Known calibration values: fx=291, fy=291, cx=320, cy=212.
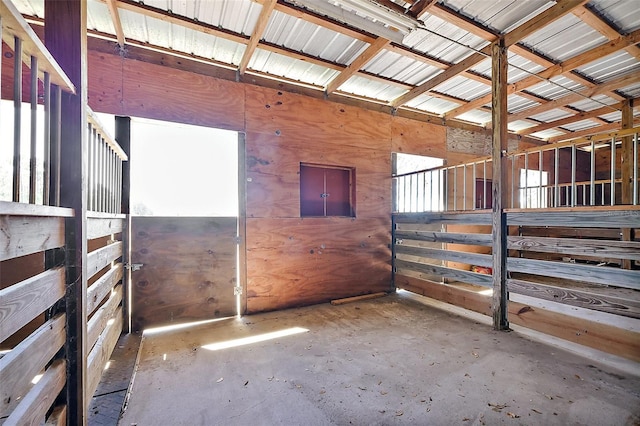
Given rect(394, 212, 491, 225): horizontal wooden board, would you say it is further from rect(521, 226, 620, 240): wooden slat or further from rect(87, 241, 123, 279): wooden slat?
rect(87, 241, 123, 279): wooden slat

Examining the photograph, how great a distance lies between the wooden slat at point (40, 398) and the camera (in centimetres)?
92

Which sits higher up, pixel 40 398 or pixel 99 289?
pixel 99 289

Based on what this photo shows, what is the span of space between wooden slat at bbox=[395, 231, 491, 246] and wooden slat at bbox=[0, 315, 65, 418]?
3387mm

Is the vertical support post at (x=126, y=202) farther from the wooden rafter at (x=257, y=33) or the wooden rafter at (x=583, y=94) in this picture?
the wooden rafter at (x=583, y=94)

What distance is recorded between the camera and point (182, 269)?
10.2ft

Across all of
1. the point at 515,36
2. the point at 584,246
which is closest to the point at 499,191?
the point at 584,246

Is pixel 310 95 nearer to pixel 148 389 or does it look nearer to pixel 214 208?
pixel 214 208

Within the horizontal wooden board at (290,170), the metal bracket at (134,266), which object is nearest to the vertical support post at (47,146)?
the metal bracket at (134,266)

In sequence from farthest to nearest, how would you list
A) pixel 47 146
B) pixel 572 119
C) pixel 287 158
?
pixel 572 119, pixel 287 158, pixel 47 146

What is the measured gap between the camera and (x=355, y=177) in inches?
161

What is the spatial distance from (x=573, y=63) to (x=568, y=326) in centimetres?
279

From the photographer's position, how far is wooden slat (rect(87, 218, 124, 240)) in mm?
1682

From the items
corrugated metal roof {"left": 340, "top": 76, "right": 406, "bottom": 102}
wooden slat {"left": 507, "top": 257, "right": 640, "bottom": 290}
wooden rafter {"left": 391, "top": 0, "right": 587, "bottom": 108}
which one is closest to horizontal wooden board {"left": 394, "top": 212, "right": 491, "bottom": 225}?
wooden slat {"left": 507, "top": 257, "right": 640, "bottom": 290}

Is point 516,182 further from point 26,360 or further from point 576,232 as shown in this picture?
point 26,360
